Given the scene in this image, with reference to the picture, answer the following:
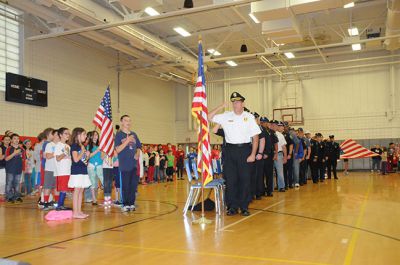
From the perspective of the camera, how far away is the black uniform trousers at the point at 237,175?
5.62 metres

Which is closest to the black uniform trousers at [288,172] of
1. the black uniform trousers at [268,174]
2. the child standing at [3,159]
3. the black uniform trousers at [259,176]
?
the black uniform trousers at [268,174]

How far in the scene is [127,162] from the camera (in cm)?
625

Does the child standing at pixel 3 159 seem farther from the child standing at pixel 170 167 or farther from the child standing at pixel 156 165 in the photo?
the child standing at pixel 170 167

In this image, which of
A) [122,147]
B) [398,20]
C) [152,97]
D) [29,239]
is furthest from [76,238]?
[152,97]

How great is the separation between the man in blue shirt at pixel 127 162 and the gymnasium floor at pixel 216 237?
0.28m

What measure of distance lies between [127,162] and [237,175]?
5.95ft

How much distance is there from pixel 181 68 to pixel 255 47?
167 inches

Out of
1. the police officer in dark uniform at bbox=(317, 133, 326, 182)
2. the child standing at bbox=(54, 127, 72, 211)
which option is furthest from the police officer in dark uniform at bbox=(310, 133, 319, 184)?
the child standing at bbox=(54, 127, 72, 211)

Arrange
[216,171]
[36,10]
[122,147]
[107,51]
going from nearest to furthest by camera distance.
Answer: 1. [122,147]
2. [216,171]
3. [36,10]
4. [107,51]

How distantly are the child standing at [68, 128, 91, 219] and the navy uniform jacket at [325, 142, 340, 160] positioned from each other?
9.49m

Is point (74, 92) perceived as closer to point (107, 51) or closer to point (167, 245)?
point (107, 51)

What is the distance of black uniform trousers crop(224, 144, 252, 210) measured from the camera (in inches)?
221

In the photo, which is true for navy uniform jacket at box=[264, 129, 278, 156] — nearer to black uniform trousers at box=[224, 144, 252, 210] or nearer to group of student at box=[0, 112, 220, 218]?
group of student at box=[0, 112, 220, 218]

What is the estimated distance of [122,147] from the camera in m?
6.16
